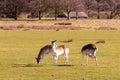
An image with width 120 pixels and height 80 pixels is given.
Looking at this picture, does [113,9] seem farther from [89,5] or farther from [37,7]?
[37,7]

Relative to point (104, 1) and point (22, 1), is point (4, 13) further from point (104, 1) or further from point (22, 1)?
point (104, 1)

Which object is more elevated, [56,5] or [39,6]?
[56,5]

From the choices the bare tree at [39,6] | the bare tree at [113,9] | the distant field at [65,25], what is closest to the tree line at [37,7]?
the bare tree at [39,6]

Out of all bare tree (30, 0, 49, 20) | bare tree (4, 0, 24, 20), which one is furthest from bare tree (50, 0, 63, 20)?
bare tree (4, 0, 24, 20)

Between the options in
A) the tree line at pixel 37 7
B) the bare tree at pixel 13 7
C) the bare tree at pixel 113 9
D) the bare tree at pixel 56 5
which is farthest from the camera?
the bare tree at pixel 113 9

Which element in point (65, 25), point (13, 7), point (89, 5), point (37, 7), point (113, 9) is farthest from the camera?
point (89, 5)

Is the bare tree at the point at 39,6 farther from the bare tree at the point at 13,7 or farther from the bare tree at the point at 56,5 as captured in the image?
the bare tree at the point at 13,7

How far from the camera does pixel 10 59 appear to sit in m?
27.7

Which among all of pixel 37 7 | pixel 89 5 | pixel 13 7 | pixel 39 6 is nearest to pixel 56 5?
pixel 39 6

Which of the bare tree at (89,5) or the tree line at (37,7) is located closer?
the tree line at (37,7)

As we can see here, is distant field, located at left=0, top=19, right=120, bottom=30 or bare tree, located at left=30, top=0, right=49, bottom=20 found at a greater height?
bare tree, located at left=30, top=0, right=49, bottom=20

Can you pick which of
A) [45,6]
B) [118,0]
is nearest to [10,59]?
[45,6]

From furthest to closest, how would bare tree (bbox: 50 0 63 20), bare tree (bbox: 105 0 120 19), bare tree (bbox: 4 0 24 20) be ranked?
1. bare tree (bbox: 105 0 120 19)
2. bare tree (bbox: 4 0 24 20)
3. bare tree (bbox: 50 0 63 20)

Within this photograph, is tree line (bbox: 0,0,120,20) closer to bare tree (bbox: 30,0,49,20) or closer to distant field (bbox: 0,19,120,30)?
bare tree (bbox: 30,0,49,20)
